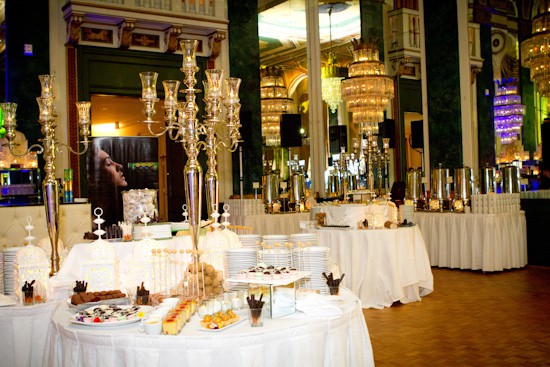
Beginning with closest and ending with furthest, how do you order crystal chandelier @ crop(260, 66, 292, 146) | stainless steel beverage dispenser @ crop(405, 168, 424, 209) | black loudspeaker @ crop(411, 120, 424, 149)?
stainless steel beverage dispenser @ crop(405, 168, 424, 209) < black loudspeaker @ crop(411, 120, 424, 149) < crystal chandelier @ crop(260, 66, 292, 146)

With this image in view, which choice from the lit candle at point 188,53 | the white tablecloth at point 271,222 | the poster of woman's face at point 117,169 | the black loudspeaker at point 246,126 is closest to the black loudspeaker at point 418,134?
the white tablecloth at point 271,222

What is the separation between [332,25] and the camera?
12.6m

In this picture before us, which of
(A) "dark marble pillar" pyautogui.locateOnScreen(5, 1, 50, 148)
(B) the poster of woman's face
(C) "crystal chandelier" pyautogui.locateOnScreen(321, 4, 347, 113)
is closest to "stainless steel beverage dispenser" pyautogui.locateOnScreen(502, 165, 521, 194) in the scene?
(C) "crystal chandelier" pyautogui.locateOnScreen(321, 4, 347, 113)

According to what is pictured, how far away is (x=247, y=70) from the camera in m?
11.0

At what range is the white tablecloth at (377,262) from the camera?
20.5ft

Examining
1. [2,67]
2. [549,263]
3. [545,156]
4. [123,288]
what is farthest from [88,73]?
[545,156]

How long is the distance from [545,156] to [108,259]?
10631 millimetres

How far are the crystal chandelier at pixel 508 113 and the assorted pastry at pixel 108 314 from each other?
14.5m

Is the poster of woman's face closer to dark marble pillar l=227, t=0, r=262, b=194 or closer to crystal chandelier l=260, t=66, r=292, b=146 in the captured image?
dark marble pillar l=227, t=0, r=262, b=194

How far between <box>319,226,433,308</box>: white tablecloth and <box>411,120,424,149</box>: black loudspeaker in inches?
208

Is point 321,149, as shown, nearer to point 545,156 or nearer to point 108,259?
point 545,156

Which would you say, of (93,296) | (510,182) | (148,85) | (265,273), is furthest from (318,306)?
(510,182)

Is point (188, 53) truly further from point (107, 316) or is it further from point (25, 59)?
point (25, 59)

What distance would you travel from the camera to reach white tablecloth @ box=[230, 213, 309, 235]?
9.61 metres
